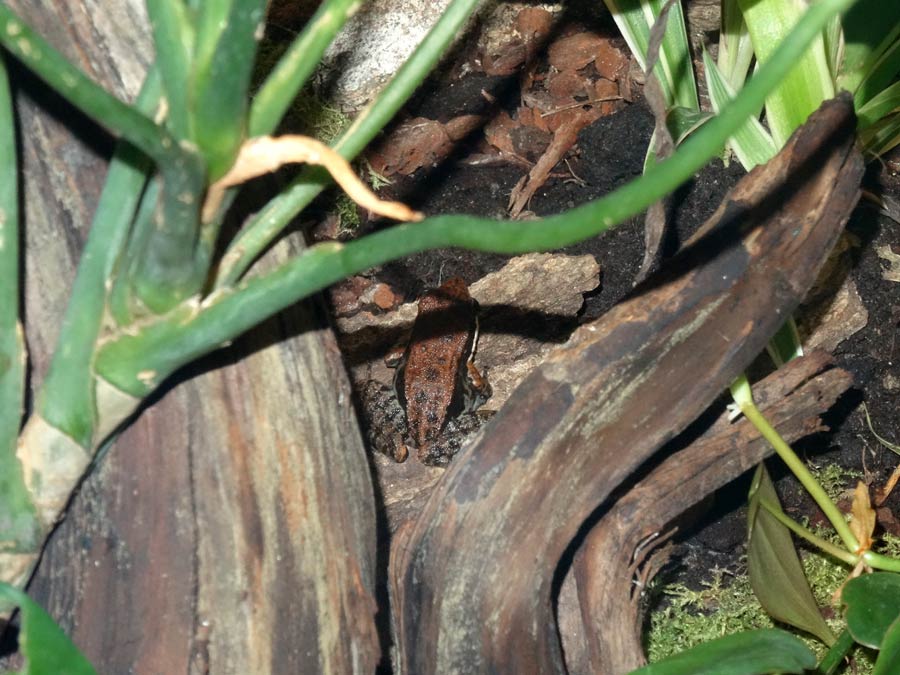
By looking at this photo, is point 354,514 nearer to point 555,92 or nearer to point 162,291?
point 162,291

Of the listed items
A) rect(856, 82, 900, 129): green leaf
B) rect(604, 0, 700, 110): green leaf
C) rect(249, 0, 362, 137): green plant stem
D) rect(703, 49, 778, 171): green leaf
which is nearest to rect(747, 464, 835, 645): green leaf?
rect(703, 49, 778, 171): green leaf

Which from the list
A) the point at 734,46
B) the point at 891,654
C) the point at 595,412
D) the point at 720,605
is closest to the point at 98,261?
the point at 595,412

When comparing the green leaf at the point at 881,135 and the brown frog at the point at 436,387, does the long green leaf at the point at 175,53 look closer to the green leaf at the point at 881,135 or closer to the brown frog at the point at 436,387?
the brown frog at the point at 436,387

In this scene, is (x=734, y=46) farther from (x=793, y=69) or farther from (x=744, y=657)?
(x=744, y=657)

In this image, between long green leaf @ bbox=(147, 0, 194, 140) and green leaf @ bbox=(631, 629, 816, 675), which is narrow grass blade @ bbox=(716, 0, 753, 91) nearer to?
green leaf @ bbox=(631, 629, 816, 675)

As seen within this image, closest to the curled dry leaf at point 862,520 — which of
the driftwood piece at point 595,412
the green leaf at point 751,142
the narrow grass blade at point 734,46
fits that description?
the driftwood piece at point 595,412

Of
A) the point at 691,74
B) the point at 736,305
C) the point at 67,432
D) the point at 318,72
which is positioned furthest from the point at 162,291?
the point at 691,74
